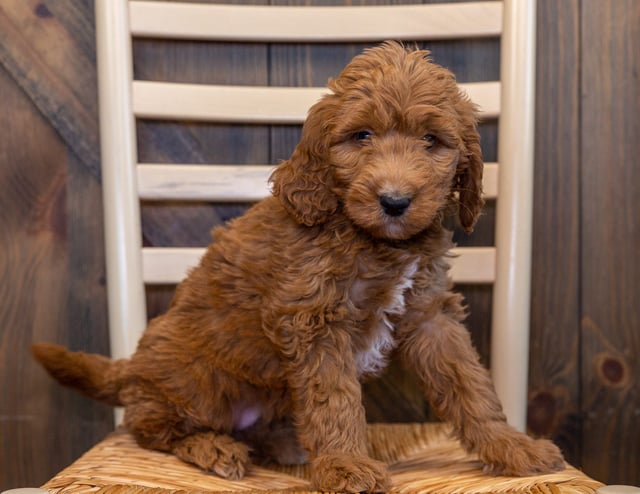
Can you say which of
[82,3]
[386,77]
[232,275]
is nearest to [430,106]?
[386,77]

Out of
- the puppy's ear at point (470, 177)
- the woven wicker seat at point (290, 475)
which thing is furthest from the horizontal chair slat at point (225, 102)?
the woven wicker seat at point (290, 475)

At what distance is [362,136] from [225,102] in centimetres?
54

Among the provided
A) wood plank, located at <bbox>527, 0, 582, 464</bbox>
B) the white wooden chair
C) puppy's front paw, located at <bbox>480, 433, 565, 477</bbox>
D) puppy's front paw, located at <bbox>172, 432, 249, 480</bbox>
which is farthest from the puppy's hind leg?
wood plank, located at <bbox>527, 0, 582, 464</bbox>

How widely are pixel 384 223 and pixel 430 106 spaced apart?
0.61 feet

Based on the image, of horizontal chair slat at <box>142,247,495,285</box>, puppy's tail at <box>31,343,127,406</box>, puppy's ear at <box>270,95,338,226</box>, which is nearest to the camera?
puppy's ear at <box>270,95,338,226</box>

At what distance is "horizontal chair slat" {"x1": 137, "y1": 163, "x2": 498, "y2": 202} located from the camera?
1579 millimetres

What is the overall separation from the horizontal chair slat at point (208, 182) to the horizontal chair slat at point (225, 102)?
0.10 metres

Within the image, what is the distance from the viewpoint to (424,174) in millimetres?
1104

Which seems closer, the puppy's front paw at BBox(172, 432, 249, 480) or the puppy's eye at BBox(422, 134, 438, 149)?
the puppy's eye at BBox(422, 134, 438, 149)

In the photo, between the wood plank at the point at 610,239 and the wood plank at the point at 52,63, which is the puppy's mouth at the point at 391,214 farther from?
the wood plank at the point at 52,63

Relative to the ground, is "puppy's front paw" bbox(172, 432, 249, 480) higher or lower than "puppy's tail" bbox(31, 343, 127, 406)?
lower

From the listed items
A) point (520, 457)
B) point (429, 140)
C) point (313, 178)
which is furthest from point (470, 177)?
point (520, 457)

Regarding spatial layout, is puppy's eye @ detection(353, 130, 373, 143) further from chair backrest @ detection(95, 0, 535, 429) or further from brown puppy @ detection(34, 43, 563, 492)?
chair backrest @ detection(95, 0, 535, 429)

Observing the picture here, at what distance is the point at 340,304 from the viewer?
119 centimetres
